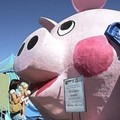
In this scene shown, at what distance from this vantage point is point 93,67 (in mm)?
4816

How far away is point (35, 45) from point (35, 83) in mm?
705

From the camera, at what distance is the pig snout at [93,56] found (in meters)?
4.77

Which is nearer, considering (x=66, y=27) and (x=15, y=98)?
(x=66, y=27)

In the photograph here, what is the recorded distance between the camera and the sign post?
4594 mm

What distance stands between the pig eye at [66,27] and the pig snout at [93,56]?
0.49m

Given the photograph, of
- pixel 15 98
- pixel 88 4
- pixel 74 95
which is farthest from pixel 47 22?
pixel 15 98

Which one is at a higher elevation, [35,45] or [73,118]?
[35,45]

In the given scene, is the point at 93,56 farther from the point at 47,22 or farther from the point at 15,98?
the point at 15,98

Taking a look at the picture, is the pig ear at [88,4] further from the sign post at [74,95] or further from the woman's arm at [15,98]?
the woman's arm at [15,98]

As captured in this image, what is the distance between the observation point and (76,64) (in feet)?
16.2

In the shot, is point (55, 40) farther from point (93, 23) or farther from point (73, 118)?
point (73, 118)

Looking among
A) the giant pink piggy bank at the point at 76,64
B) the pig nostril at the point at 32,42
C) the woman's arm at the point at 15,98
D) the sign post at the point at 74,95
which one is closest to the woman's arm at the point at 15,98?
the woman's arm at the point at 15,98

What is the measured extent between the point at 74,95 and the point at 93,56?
0.64 meters

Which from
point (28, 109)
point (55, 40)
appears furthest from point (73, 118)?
point (28, 109)
